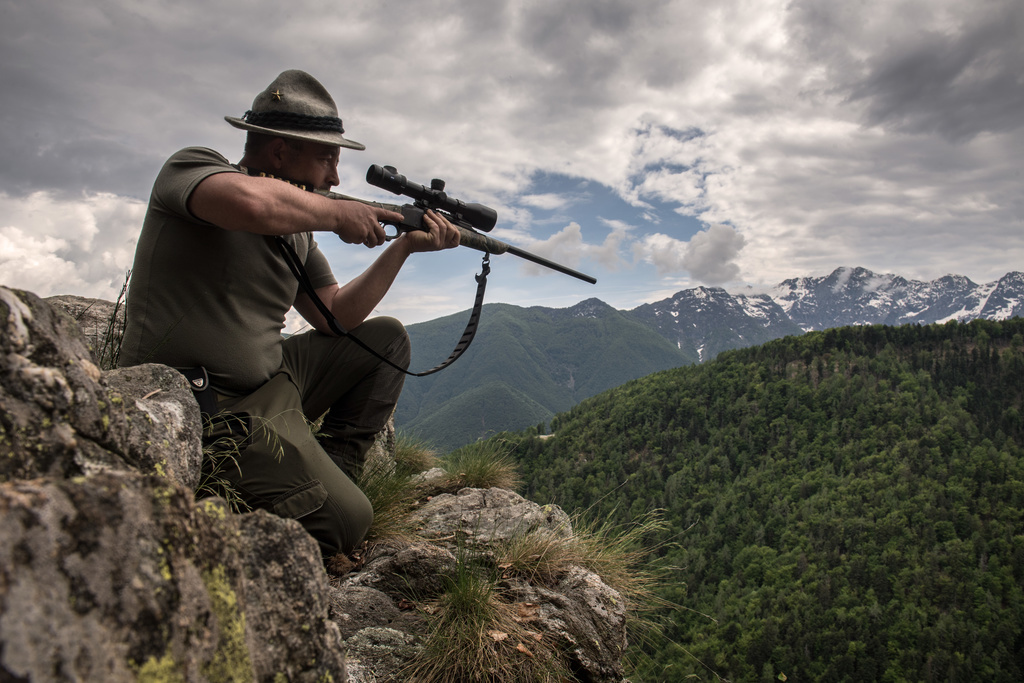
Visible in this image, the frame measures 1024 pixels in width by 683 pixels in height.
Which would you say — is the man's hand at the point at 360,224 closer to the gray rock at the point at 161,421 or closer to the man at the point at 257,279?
the man at the point at 257,279

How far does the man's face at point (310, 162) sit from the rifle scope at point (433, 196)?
1.60 feet

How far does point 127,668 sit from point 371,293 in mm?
3252

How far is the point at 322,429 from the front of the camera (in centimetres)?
433

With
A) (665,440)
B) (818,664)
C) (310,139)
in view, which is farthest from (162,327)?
(665,440)

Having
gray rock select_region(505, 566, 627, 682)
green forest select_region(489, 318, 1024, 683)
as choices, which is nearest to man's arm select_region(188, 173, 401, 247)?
gray rock select_region(505, 566, 627, 682)

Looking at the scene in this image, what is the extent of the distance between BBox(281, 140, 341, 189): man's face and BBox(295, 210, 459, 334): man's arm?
0.66m

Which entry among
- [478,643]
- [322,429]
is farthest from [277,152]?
[478,643]

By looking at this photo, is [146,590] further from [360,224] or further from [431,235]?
[431,235]

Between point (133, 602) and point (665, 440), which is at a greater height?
point (133, 602)

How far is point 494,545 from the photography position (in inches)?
Result: 158

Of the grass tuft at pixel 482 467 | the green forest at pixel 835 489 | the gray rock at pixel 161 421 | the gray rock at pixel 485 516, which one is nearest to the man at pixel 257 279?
the gray rock at pixel 161 421

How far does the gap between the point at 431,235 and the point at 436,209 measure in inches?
17.5

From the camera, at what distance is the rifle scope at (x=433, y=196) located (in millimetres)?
3887

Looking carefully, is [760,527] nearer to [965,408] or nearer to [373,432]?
[965,408]
